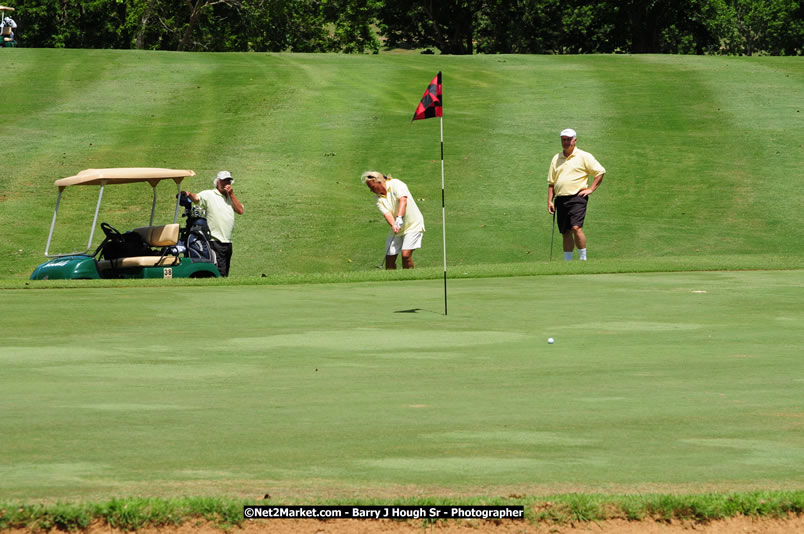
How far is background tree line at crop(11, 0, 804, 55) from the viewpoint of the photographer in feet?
211

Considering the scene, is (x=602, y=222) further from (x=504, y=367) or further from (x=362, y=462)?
(x=362, y=462)

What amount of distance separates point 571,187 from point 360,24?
52749 millimetres

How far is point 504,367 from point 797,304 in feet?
15.5

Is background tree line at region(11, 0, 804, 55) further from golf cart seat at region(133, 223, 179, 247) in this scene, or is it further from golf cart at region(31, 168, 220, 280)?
golf cart seat at region(133, 223, 179, 247)

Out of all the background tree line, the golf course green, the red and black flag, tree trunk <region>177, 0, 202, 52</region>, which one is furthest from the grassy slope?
the background tree line

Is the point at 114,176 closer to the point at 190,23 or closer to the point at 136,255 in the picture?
the point at 136,255

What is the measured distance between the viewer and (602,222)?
891 inches

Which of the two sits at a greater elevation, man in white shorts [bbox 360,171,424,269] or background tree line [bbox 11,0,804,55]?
background tree line [bbox 11,0,804,55]

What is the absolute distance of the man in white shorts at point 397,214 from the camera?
1639 cm

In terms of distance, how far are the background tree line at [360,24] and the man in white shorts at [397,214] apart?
45.9 metres

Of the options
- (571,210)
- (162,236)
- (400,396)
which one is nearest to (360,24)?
(571,210)

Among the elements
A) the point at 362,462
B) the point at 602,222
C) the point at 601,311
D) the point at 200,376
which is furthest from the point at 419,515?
the point at 602,222

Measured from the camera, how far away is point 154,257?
16375 millimetres

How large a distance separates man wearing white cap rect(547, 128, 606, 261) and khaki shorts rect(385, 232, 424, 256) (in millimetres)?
2183
